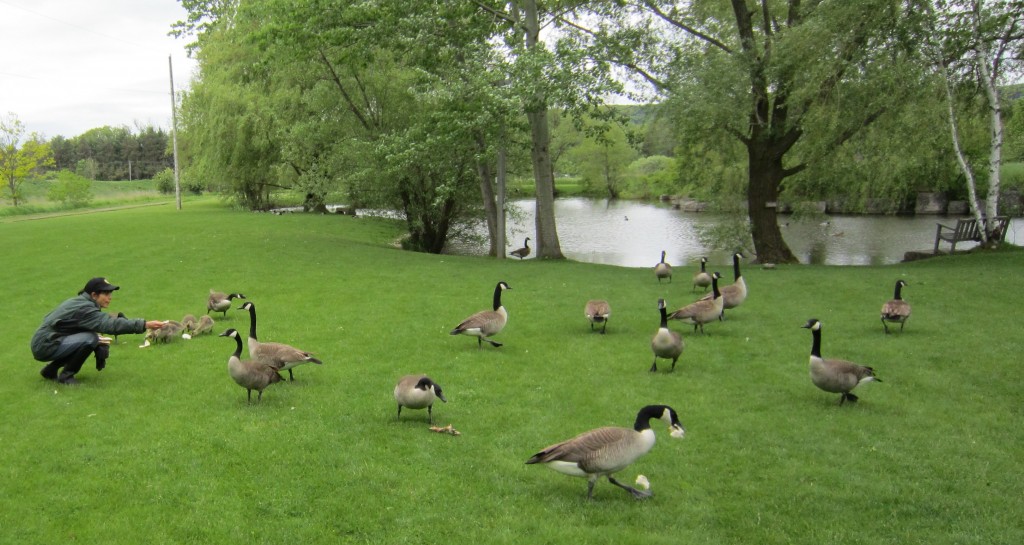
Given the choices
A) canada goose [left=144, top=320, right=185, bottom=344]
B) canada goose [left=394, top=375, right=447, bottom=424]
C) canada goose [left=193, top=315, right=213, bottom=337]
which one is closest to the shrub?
canada goose [left=193, top=315, right=213, bottom=337]

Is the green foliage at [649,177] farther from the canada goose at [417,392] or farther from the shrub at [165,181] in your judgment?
the canada goose at [417,392]

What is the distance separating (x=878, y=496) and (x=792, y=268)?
848 inches

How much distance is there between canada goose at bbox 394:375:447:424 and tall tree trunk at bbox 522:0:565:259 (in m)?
19.0

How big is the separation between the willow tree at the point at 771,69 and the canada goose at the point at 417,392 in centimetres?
2033

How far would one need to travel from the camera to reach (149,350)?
15.1m

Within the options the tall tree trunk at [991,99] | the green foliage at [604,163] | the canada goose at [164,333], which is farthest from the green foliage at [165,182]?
the tall tree trunk at [991,99]

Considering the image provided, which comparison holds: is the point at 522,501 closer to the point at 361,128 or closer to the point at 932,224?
the point at 361,128

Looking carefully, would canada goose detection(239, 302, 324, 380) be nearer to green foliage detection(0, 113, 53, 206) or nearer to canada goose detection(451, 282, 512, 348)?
canada goose detection(451, 282, 512, 348)

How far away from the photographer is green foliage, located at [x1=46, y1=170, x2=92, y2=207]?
198 feet

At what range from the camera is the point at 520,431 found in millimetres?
10328

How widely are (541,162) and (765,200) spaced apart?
1076 cm

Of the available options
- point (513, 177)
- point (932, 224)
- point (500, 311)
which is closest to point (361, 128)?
point (513, 177)

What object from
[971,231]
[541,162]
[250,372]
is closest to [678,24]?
[541,162]

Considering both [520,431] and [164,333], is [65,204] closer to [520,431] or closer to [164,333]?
[164,333]
